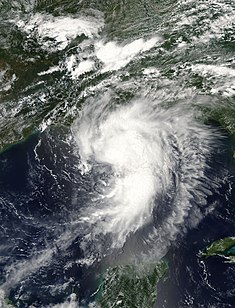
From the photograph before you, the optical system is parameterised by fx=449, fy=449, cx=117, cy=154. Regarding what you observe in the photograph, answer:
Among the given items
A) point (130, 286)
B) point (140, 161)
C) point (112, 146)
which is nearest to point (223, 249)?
point (130, 286)

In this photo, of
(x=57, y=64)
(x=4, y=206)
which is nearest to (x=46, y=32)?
(x=57, y=64)

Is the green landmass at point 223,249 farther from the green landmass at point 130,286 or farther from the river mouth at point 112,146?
the green landmass at point 130,286

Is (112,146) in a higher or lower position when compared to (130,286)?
higher

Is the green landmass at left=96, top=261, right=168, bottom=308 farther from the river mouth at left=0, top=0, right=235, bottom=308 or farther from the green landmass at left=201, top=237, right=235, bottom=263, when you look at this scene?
the green landmass at left=201, top=237, right=235, bottom=263

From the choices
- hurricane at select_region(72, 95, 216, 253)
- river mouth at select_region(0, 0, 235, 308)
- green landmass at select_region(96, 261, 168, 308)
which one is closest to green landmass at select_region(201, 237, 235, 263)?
river mouth at select_region(0, 0, 235, 308)

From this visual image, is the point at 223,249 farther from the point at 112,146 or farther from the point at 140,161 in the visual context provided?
the point at 112,146

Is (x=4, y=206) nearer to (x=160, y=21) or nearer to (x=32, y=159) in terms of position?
(x=32, y=159)
